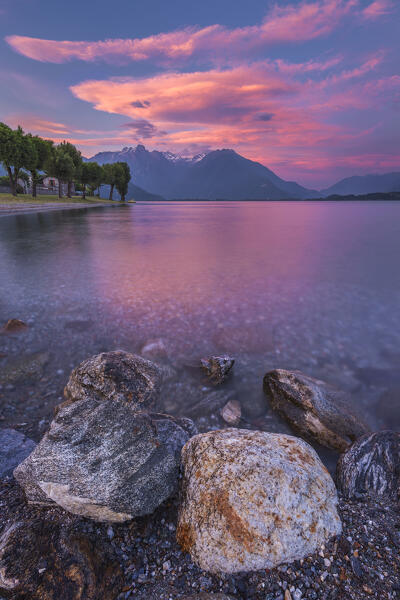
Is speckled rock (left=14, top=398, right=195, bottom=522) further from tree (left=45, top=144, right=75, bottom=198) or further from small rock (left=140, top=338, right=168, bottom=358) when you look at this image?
tree (left=45, top=144, right=75, bottom=198)

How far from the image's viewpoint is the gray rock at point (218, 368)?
6.88 metres

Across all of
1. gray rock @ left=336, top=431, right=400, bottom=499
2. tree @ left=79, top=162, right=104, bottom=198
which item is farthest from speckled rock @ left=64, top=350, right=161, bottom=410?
tree @ left=79, top=162, right=104, bottom=198

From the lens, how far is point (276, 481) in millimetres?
3016

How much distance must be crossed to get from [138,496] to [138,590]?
28.8 inches

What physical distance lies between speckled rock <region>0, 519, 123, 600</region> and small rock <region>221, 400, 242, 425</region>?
3.23m

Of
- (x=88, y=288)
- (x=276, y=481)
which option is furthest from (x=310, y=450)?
(x=88, y=288)

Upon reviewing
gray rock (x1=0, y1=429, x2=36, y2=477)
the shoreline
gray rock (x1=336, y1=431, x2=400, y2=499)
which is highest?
the shoreline

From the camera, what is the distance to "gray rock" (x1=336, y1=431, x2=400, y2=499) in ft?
12.4

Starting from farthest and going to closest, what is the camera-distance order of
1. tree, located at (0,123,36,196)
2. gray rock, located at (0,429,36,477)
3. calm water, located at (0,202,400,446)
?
1. tree, located at (0,123,36,196)
2. calm water, located at (0,202,400,446)
3. gray rock, located at (0,429,36,477)

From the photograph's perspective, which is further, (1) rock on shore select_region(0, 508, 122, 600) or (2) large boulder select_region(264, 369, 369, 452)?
(2) large boulder select_region(264, 369, 369, 452)

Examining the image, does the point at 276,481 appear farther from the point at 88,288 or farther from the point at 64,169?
the point at 64,169

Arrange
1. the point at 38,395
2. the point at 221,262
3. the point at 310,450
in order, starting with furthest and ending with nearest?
1. the point at 221,262
2. the point at 38,395
3. the point at 310,450

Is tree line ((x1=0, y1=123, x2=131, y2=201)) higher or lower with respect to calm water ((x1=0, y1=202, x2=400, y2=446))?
higher

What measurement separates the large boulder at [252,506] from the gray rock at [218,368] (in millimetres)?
3382
